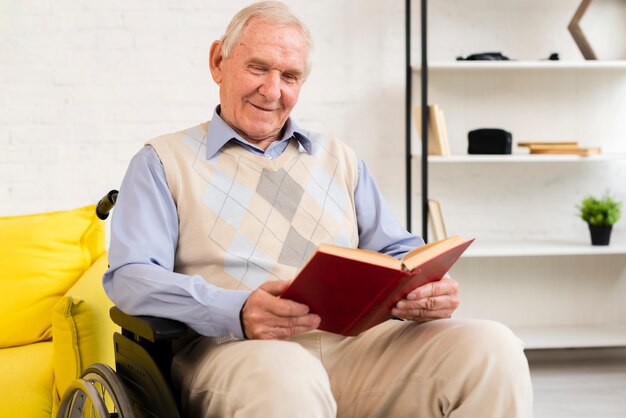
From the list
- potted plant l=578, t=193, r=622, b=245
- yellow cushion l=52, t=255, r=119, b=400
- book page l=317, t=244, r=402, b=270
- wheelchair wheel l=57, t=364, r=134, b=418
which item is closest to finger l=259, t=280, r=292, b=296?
book page l=317, t=244, r=402, b=270

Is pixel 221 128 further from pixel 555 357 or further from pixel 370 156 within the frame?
pixel 555 357

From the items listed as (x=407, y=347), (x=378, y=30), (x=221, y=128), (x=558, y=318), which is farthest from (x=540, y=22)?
(x=407, y=347)

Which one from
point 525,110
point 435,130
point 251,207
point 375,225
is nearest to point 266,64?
point 251,207

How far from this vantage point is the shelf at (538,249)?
3.48m

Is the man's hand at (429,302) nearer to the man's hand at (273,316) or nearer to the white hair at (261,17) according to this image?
the man's hand at (273,316)

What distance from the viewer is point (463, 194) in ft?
12.5

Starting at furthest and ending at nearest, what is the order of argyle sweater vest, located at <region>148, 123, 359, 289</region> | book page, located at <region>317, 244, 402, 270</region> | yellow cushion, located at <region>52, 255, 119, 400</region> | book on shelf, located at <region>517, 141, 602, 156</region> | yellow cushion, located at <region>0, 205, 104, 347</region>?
book on shelf, located at <region>517, 141, 602, 156</region> < yellow cushion, located at <region>0, 205, 104, 347</region> < yellow cushion, located at <region>52, 255, 119, 400</region> < argyle sweater vest, located at <region>148, 123, 359, 289</region> < book page, located at <region>317, 244, 402, 270</region>

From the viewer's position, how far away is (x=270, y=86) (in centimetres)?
196

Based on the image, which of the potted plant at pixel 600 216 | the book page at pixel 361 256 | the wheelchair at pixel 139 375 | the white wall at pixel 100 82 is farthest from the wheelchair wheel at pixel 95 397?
the potted plant at pixel 600 216

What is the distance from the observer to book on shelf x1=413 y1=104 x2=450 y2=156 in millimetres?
3434

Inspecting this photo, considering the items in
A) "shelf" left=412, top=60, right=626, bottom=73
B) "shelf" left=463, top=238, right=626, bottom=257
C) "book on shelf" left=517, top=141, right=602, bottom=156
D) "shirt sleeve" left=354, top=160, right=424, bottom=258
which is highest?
"shelf" left=412, top=60, right=626, bottom=73

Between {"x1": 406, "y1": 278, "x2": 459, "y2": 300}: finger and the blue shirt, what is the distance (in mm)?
322

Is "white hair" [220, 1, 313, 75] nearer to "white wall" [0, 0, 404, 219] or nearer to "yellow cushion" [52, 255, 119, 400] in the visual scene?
"yellow cushion" [52, 255, 119, 400]

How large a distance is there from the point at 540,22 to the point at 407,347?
8.42 feet
